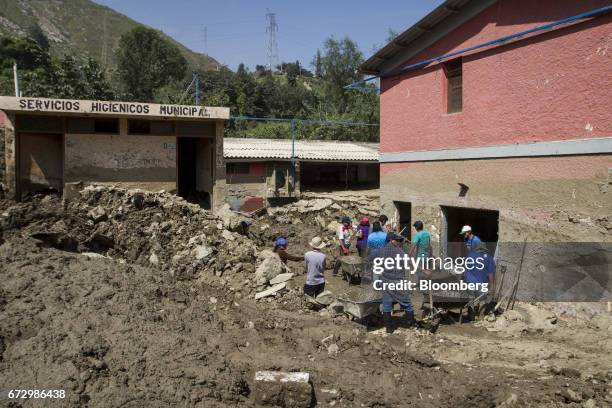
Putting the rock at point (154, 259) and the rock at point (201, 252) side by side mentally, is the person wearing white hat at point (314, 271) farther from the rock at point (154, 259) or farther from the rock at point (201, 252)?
the rock at point (154, 259)

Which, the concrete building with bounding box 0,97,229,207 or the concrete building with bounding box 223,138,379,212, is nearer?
the concrete building with bounding box 0,97,229,207

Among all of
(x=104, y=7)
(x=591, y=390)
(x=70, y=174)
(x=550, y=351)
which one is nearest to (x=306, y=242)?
(x=70, y=174)

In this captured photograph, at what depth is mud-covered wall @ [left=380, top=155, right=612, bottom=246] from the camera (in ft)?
27.2

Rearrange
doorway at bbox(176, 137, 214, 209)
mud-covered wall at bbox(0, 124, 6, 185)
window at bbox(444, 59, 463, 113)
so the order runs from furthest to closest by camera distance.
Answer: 1. doorway at bbox(176, 137, 214, 209)
2. mud-covered wall at bbox(0, 124, 6, 185)
3. window at bbox(444, 59, 463, 113)

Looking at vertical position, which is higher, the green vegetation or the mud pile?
the green vegetation

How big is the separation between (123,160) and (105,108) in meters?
1.55

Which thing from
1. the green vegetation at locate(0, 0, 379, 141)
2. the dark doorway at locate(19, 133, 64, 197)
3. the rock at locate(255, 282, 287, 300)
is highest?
the green vegetation at locate(0, 0, 379, 141)

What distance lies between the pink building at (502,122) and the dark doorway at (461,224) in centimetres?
4

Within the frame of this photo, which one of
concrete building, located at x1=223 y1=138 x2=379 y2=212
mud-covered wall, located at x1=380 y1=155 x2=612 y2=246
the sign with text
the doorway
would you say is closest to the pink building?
mud-covered wall, located at x1=380 y1=155 x2=612 y2=246

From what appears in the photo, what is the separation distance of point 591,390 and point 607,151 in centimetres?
421

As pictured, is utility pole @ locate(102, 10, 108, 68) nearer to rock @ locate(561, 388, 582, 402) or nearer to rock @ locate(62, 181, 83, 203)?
rock @ locate(62, 181, 83, 203)

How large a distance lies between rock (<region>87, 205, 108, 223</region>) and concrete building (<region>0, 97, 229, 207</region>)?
1.52m

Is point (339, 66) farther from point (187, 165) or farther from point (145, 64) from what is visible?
point (187, 165)

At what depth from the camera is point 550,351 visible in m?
7.48
